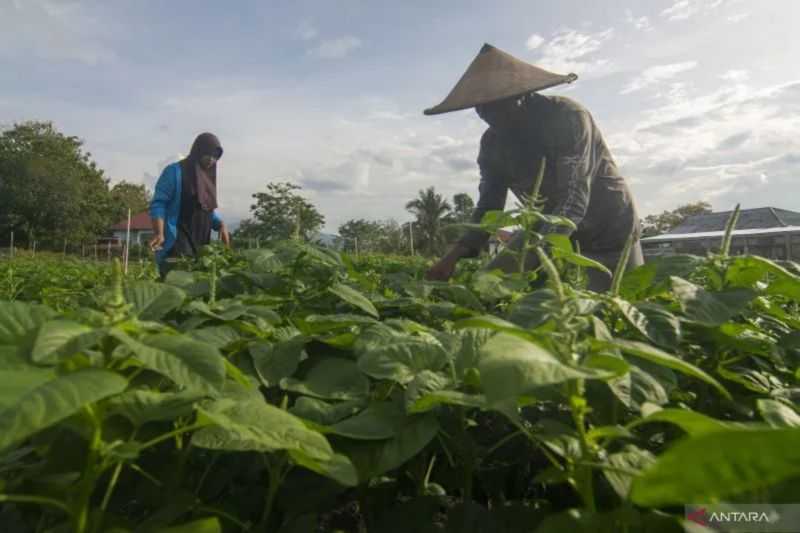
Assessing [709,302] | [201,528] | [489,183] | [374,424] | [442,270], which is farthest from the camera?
[489,183]

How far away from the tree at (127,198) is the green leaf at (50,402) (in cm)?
5149

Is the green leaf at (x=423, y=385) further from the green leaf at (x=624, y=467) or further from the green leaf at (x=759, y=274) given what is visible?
the green leaf at (x=759, y=274)

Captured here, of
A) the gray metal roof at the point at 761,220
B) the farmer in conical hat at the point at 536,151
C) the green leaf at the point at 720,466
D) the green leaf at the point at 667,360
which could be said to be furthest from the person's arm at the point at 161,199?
the gray metal roof at the point at 761,220

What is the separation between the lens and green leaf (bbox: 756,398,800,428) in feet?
2.13

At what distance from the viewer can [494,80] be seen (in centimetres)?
310

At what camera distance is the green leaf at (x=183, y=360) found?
0.57 m

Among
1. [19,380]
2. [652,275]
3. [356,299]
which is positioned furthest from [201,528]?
[652,275]

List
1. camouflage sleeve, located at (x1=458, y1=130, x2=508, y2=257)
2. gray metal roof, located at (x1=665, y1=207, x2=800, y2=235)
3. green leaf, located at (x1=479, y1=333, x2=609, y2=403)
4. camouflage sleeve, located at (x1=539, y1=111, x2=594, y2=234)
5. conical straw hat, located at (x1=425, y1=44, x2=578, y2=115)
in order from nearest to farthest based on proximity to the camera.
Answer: green leaf, located at (x1=479, y1=333, x2=609, y2=403) < camouflage sleeve, located at (x1=539, y1=111, x2=594, y2=234) < conical straw hat, located at (x1=425, y1=44, x2=578, y2=115) < camouflage sleeve, located at (x1=458, y1=130, x2=508, y2=257) < gray metal roof, located at (x1=665, y1=207, x2=800, y2=235)

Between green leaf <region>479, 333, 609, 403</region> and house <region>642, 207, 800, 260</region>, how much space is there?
1280 cm

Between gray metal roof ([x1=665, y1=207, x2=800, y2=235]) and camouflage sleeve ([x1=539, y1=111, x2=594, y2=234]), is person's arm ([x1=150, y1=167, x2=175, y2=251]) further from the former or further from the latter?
gray metal roof ([x1=665, y1=207, x2=800, y2=235])

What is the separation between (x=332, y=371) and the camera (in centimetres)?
88

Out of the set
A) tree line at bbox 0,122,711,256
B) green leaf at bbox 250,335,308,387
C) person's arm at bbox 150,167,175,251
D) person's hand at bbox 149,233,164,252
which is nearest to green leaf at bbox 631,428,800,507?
green leaf at bbox 250,335,308,387

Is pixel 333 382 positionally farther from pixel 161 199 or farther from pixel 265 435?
pixel 161 199

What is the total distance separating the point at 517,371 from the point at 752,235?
20417 millimetres
